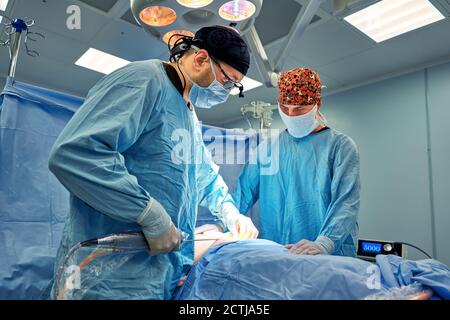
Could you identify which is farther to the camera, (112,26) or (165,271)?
(112,26)

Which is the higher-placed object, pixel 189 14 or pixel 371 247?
pixel 189 14

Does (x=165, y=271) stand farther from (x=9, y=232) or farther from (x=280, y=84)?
(x=280, y=84)

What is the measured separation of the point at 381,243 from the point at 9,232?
2.28 meters

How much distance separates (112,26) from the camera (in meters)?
2.54

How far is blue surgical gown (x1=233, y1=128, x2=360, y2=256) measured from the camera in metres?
1.24

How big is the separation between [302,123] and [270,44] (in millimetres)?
1569

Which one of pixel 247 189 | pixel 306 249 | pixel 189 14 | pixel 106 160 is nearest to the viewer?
pixel 106 160

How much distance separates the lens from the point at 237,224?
4.19ft

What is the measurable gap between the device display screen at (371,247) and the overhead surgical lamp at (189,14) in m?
1.87

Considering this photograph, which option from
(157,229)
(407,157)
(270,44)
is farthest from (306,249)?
(407,157)

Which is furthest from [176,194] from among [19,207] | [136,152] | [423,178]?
[423,178]

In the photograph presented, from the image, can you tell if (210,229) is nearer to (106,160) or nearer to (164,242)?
(164,242)

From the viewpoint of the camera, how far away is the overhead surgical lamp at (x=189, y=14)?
113 centimetres

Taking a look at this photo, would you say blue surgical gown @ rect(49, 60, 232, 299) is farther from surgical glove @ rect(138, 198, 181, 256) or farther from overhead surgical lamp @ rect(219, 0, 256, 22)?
overhead surgical lamp @ rect(219, 0, 256, 22)
